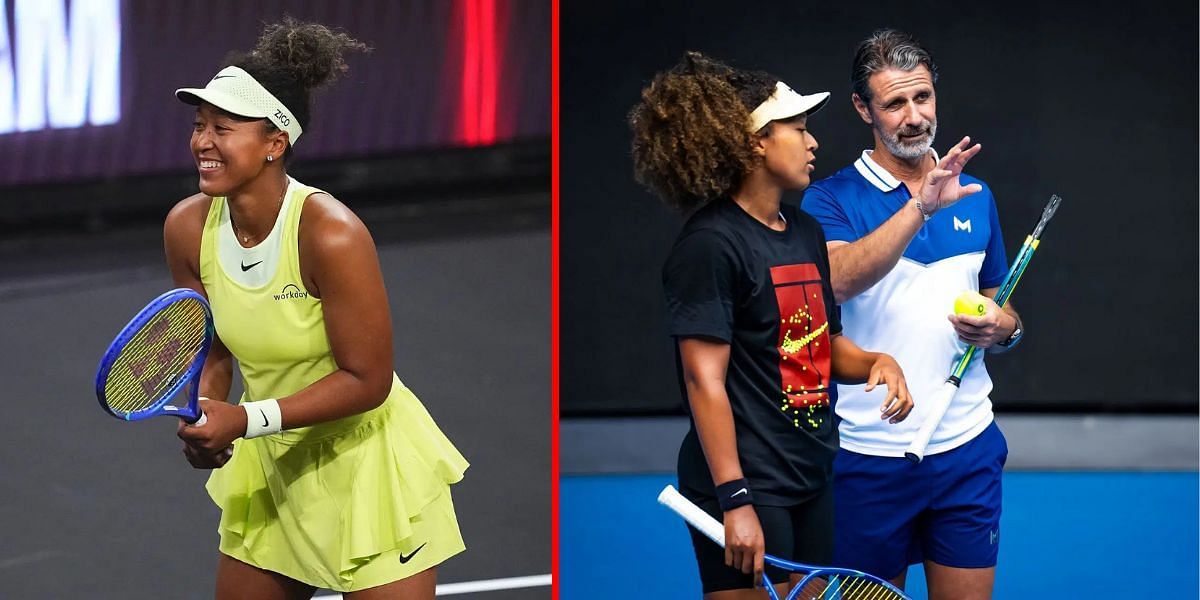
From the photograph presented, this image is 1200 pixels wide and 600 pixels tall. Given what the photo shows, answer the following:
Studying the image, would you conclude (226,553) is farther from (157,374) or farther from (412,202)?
(412,202)

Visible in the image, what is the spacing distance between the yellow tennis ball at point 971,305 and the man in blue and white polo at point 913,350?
6 centimetres

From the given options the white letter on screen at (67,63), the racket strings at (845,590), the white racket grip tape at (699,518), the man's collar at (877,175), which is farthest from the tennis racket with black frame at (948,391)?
the white letter on screen at (67,63)

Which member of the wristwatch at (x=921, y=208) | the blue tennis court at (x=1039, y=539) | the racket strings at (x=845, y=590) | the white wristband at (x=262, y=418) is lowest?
the blue tennis court at (x=1039, y=539)

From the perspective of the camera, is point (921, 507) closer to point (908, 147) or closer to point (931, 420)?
point (931, 420)

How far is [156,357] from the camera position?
8.48 feet

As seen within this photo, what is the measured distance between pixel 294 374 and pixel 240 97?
497mm

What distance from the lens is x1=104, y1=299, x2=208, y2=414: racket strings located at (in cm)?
253

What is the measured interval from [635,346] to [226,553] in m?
3.61

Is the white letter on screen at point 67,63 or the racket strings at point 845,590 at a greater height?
the white letter on screen at point 67,63

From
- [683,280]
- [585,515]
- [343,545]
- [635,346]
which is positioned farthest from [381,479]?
[635,346]

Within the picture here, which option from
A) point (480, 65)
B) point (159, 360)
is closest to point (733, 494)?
Result: point (159, 360)

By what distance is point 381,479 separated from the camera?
111 inches

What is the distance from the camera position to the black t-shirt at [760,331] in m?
2.62

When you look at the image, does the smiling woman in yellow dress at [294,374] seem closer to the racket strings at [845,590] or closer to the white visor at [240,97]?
the white visor at [240,97]
